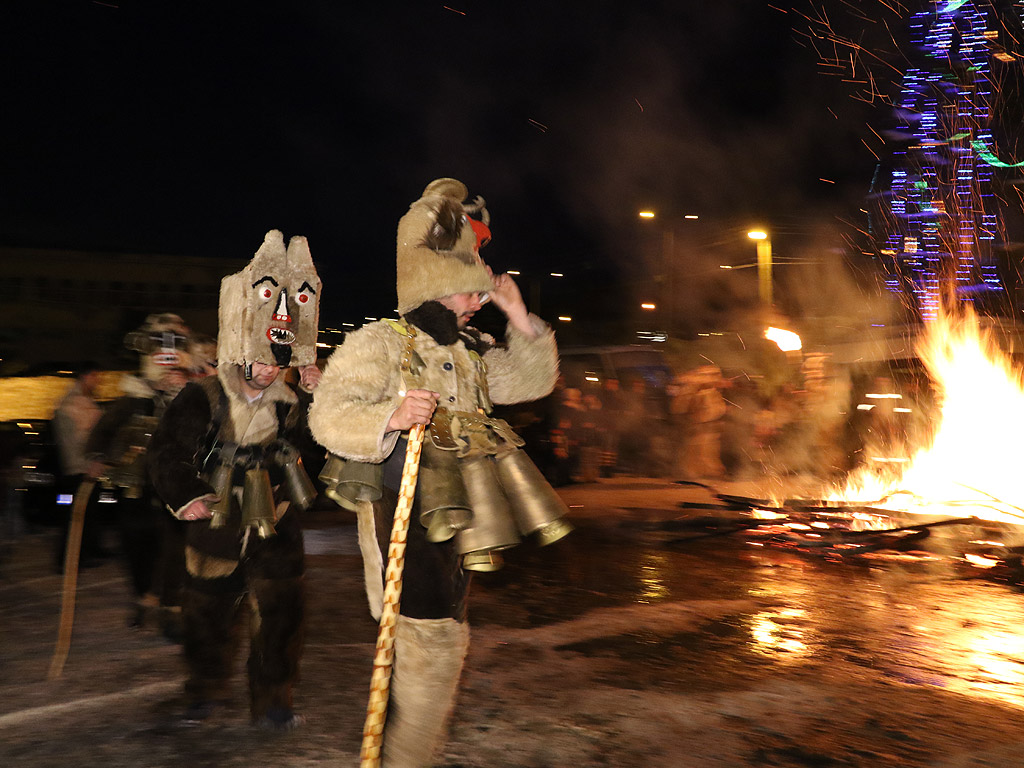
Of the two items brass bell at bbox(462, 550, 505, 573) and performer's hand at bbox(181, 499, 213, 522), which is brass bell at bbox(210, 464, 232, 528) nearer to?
performer's hand at bbox(181, 499, 213, 522)

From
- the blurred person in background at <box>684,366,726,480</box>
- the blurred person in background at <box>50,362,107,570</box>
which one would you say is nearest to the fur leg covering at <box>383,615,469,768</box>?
the blurred person in background at <box>50,362,107,570</box>

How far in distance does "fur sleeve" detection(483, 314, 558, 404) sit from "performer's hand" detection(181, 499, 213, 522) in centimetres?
135

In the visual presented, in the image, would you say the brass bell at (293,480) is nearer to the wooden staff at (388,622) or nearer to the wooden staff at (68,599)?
the wooden staff at (388,622)

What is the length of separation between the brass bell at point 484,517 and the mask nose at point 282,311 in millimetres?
1389

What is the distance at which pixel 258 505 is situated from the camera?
13.0ft

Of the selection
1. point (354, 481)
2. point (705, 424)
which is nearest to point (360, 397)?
point (354, 481)

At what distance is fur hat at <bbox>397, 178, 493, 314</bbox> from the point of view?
3.14 metres

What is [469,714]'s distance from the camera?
171 inches

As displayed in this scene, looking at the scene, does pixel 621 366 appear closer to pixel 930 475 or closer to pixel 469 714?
pixel 930 475

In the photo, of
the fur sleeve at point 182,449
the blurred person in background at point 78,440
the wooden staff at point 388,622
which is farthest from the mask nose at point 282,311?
the blurred person in background at point 78,440

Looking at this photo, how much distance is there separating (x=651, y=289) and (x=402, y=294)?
132ft

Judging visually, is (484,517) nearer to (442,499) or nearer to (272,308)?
(442,499)

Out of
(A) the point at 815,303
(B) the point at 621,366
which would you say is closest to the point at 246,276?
(B) the point at 621,366

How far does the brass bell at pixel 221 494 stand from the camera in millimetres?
4004
